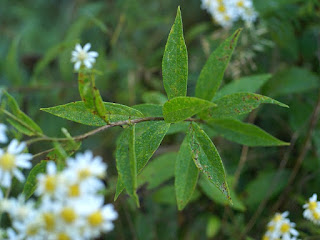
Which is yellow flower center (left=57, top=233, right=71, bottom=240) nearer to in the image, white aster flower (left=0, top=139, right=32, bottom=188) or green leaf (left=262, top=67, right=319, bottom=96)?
white aster flower (left=0, top=139, right=32, bottom=188)

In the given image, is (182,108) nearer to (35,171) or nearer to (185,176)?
(185,176)

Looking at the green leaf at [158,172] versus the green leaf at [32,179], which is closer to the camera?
the green leaf at [32,179]

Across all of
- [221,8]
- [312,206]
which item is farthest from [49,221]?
[221,8]

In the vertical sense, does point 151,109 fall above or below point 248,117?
above

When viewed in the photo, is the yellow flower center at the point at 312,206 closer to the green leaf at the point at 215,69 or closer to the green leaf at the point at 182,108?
the green leaf at the point at 215,69

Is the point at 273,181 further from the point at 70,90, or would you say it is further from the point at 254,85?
the point at 70,90

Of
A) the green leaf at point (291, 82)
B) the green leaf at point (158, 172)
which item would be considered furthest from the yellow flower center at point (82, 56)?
the green leaf at point (291, 82)

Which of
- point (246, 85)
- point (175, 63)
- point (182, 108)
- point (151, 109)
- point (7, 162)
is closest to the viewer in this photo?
point (7, 162)
